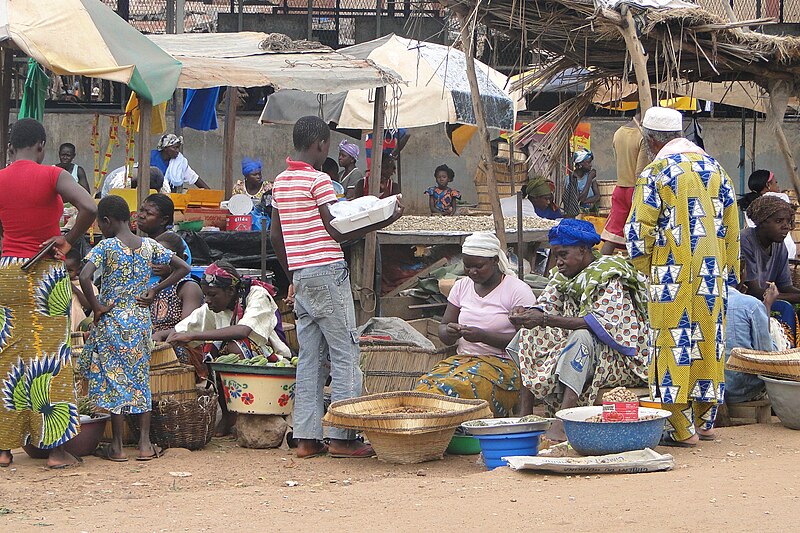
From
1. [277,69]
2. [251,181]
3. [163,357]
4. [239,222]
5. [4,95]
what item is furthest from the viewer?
[251,181]

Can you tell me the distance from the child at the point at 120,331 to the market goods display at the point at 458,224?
4.11 metres

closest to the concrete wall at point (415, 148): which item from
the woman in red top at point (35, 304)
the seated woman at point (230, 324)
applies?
the seated woman at point (230, 324)

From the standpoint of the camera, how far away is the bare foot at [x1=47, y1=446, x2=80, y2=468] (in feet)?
20.7

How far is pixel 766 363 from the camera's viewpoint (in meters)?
6.91

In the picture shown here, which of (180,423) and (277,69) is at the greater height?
(277,69)

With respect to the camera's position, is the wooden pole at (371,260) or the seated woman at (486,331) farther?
the wooden pole at (371,260)

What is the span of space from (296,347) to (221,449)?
5.83ft

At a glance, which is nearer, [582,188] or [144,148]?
[144,148]

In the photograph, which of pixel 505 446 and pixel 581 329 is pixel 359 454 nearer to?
pixel 505 446

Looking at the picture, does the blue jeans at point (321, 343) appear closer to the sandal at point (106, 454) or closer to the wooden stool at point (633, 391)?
the sandal at point (106, 454)

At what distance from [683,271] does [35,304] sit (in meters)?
3.52

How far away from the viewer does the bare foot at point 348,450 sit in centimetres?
665

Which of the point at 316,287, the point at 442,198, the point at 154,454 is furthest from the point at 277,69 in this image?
the point at 442,198

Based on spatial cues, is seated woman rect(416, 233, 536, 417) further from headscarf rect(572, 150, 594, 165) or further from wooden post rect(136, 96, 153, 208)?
headscarf rect(572, 150, 594, 165)
